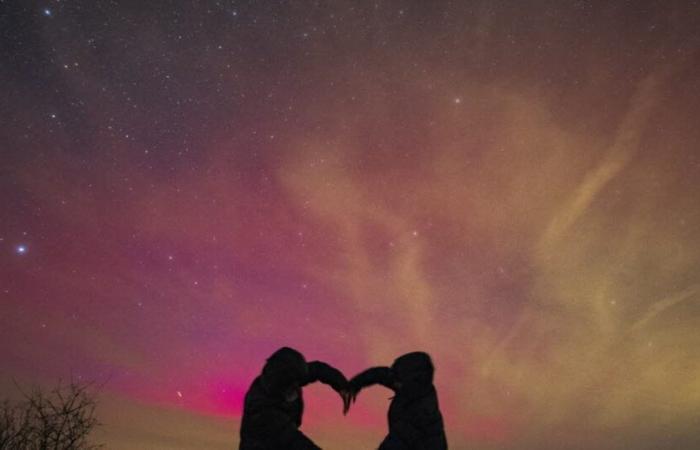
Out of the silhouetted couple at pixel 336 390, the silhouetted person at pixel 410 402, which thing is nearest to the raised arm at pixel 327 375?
the silhouetted couple at pixel 336 390

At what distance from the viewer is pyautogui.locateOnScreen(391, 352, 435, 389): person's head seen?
15.4 ft

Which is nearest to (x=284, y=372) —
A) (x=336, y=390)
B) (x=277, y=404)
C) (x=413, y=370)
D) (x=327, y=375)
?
(x=277, y=404)

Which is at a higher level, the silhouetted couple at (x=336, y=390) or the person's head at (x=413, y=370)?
the person's head at (x=413, y=370)

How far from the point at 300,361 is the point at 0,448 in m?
22.6

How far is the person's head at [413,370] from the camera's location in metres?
4.70

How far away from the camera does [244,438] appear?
4.22m

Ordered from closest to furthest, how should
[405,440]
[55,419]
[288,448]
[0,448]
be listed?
[288,448] → [405,440] → [0,448] → [55,419]

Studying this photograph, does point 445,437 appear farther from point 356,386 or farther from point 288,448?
point 288,448

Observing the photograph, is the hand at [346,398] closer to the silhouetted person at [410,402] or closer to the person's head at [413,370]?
the silhouetted person at [410,402]

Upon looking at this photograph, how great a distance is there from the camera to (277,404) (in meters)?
4.26

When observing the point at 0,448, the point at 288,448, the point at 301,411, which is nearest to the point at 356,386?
the point at 301,411

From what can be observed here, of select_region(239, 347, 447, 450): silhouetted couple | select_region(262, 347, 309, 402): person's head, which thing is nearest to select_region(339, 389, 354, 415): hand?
select_region(239, 347, 447, 450): silhouetted couple

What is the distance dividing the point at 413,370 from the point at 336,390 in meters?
0.77

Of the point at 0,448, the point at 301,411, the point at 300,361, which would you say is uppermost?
the point at 0,448
